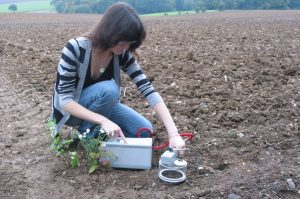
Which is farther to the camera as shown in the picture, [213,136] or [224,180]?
[213,136]

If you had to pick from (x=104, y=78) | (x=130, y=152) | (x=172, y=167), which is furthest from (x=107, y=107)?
(x=172, y=167)

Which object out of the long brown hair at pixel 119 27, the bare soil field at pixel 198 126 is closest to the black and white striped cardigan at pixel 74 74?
the long brown hair at pixel 119 27

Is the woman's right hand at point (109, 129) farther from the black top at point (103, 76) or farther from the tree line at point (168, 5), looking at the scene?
the tree line at point (168, 5)

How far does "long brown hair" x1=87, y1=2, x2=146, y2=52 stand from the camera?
3207 mm

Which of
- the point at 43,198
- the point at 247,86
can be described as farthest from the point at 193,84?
the point at 43,198

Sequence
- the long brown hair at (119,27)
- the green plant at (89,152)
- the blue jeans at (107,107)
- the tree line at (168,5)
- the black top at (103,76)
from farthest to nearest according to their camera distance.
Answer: the tree line at (168,5) < the black top at (103,76) < the blue jeans at (107,107) < the green plant at (89,152) < the long brown hair at (119,27)

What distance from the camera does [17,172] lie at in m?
3.65

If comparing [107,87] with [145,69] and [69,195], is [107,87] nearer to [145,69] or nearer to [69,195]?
[69,195]

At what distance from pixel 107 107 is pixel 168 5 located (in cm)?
3739

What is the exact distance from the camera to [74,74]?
3502 millimetres

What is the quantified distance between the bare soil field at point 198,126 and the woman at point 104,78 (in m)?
0.37

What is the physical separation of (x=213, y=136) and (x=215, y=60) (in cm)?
364

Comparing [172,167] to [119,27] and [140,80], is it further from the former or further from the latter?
[119,27]

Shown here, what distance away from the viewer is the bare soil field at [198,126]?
10.8 ft
